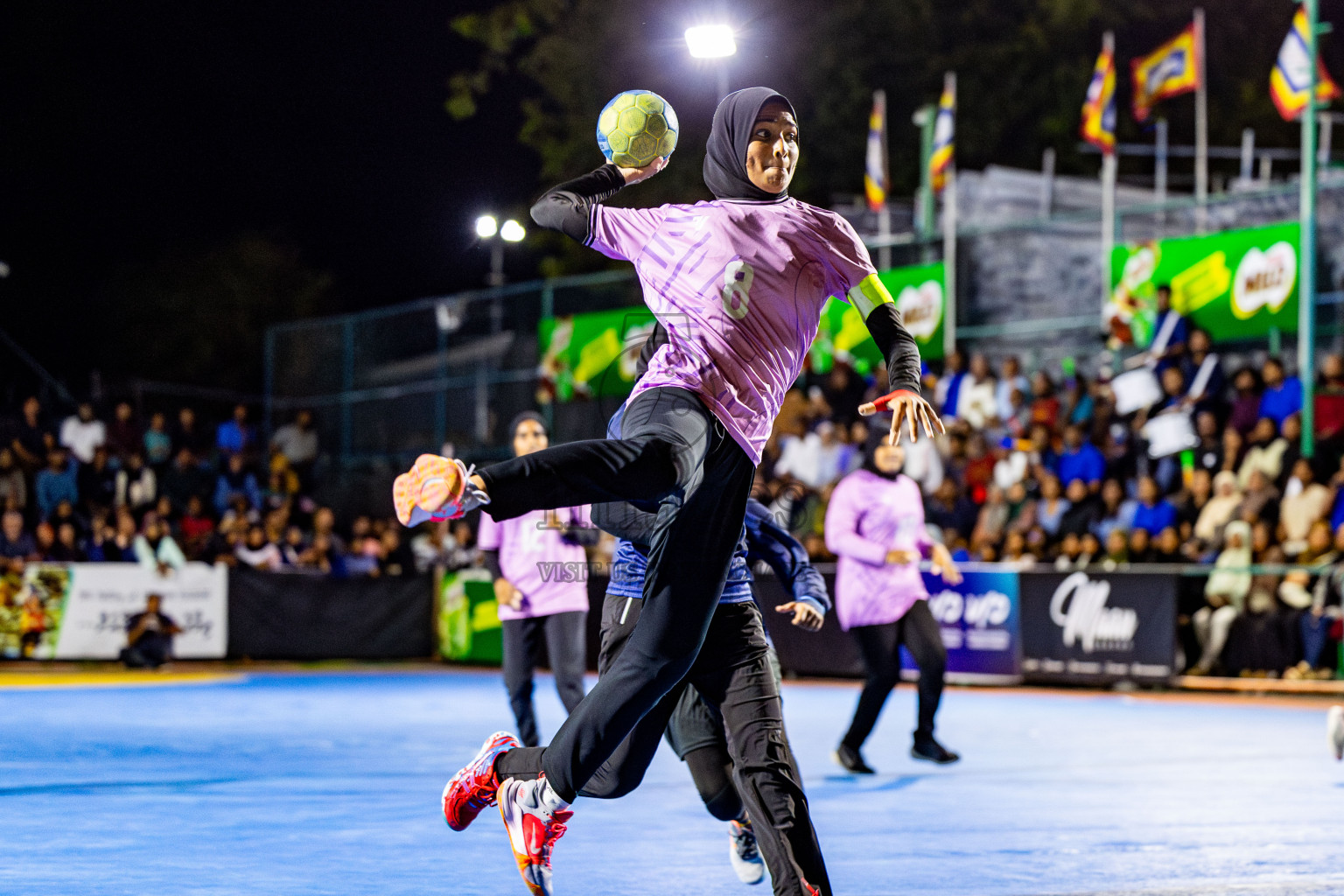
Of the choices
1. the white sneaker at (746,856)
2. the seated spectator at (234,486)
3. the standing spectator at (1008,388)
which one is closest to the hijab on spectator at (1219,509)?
the standing spectator at (1008,388)

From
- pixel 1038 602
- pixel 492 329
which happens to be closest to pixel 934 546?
pixel 1038 602

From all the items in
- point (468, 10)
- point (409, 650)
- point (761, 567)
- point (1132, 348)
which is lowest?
point (409, 650)

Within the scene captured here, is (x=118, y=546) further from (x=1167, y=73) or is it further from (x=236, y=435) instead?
(x=1167, y=73)

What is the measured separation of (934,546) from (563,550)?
7.30ft

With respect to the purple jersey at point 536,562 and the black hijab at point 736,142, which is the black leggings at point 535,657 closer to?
the purple jersey at point 536,562

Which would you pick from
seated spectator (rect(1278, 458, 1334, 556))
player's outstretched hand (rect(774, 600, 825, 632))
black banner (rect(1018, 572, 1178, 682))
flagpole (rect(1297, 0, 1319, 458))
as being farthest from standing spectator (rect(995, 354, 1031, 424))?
player's outstretched hand (rect(774, 600, 825, 632))

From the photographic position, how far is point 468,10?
32969mm

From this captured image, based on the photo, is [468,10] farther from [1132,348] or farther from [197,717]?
[197,717]

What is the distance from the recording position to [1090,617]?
17234mm

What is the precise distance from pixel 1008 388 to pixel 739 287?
17.2 m

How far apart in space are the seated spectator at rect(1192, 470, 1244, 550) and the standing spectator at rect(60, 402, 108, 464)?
53.2 ft

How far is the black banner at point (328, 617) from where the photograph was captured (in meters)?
21.8

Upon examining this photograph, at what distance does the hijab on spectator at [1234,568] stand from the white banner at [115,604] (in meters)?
12.5

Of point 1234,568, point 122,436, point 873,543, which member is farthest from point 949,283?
point 873,543
